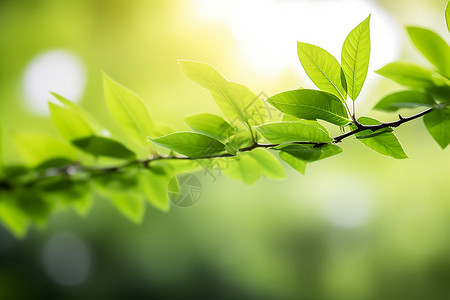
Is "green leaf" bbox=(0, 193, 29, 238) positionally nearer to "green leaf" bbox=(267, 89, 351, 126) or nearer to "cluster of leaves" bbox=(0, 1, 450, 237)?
"cluster of leaves" bbox=(0, 1, 450, 237)

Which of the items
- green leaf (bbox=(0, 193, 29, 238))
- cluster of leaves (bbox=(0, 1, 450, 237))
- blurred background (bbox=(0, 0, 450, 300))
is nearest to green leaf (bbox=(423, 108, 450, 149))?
cluster of leaves (bbox=(0, 1, 450, 237))

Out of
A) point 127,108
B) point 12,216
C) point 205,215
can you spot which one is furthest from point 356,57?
point 205,215

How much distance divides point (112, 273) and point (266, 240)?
2.70 feet

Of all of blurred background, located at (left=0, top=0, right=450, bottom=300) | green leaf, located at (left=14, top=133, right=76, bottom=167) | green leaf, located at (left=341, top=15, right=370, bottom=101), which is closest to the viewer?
green leaf, located at (left=341, top=15, right=370, bottom=101)

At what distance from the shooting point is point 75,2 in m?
2.04

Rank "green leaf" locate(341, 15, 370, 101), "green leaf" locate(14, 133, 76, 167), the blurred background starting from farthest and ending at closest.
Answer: the blurred background < "green leaf" locate(14, 133, 76, 167) < "green leaf" locate(341, 15, 370, 101)

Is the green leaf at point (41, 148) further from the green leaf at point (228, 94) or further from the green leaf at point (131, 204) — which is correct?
the green leaf at point (228, 94)

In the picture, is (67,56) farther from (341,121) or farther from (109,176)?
(341,121)

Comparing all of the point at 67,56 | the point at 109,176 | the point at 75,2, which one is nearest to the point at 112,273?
the point at 67,56

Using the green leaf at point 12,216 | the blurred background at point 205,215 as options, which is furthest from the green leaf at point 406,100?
the blurred background at point 205,215

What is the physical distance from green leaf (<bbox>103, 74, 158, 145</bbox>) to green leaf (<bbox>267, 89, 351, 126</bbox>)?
90mm

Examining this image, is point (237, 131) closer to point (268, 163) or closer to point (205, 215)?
point (268, 163)

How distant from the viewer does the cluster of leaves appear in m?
0.15

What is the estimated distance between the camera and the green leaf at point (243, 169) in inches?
8.0
